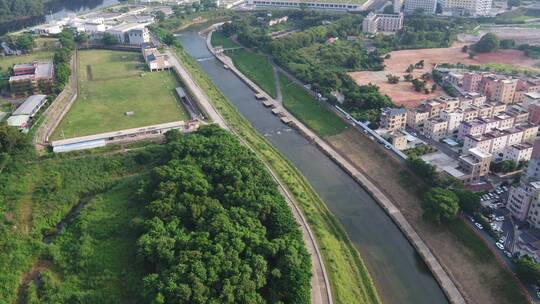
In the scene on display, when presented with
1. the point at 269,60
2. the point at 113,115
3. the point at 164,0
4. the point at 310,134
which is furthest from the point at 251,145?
the point at 164,0

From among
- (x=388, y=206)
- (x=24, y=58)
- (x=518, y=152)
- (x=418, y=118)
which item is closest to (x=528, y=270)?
(x=388, y=206)

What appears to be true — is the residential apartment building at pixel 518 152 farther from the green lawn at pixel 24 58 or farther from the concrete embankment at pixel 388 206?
the green lawn at pixel 24 58

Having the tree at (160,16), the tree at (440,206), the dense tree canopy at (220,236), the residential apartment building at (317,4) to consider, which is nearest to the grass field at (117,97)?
the dense tree canopy at (220,236)

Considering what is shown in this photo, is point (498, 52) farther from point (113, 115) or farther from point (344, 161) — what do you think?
point (113, 115)

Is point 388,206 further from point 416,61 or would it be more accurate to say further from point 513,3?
point 513,3

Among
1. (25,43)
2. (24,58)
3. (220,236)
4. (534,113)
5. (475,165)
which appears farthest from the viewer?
(25,43)

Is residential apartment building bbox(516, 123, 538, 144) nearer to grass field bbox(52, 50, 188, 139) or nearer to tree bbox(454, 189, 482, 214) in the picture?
tree bbox(454, 189, 482, 214)
